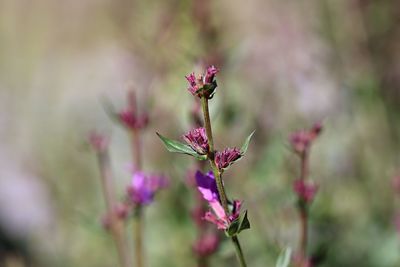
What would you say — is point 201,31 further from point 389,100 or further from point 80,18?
point 80,18

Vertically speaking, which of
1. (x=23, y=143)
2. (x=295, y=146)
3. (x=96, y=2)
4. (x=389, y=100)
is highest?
(x=96, y=2)

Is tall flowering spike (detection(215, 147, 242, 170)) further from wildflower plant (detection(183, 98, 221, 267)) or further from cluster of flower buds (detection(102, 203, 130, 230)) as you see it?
cluster of flower buds (detection(102, 203, 130, 230))

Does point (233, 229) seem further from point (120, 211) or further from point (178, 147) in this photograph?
point (120, 211)

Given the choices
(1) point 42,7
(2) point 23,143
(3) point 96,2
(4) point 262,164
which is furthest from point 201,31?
(3) point 96,2

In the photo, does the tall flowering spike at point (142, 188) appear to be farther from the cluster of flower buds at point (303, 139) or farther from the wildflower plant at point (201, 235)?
the cluster of flower buds at point (303, 139)

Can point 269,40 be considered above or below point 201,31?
above

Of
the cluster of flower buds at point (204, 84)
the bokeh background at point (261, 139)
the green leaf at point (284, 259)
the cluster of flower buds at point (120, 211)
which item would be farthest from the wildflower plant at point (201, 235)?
the cluster of flower buds at point (204, 84)
